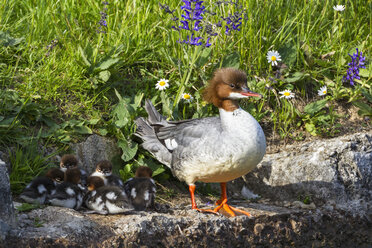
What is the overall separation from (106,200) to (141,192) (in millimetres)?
359

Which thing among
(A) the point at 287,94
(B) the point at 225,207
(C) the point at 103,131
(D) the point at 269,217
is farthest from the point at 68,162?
(A) the point at 287,94

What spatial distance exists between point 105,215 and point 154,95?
74.5 inches

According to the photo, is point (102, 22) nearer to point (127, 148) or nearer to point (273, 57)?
point (127, 148)

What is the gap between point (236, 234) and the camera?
13.8 ft

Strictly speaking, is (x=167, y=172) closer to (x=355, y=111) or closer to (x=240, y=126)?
→ (x=240, y=126)

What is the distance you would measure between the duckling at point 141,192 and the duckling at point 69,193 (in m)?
0.39

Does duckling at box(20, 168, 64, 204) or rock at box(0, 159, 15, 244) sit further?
→ duckling at box(20, 168, 64, 204)

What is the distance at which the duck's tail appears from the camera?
16.0 ft

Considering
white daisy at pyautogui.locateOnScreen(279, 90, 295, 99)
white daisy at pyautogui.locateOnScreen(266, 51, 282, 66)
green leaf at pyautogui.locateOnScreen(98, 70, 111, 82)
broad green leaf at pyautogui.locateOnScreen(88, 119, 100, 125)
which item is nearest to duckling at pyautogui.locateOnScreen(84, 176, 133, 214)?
broad green leaf at pyautogui.locateOnScreen(88, 119, 100, 125)

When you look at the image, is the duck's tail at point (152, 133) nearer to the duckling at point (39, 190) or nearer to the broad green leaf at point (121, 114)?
the broad green leaf at point (121, 114)

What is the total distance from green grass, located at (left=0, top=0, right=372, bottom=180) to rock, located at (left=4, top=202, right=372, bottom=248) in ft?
3.69

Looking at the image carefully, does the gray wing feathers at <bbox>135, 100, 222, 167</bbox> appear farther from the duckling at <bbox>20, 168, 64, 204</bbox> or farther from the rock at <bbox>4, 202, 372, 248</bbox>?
the duckling at <bbox>20, 168, 64, 204</bbox>

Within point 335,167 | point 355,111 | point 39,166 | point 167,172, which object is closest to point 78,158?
point 39,166

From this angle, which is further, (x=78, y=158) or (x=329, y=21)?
(x=329, y=21)
